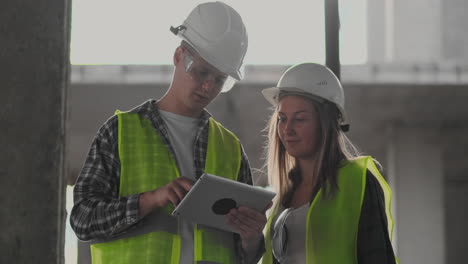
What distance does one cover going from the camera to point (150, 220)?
11.0 ft

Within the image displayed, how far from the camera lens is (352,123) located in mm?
16250

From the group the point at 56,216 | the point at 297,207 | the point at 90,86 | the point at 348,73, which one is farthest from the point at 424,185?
the point at 56,216

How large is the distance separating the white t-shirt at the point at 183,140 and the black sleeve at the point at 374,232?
86cm

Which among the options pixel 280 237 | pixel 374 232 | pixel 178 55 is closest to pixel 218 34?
pixel 178 55

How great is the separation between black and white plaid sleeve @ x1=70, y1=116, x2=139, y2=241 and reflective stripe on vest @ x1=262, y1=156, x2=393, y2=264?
1.00 m

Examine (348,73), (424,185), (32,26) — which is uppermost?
(348,73)

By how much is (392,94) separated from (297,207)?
1123 cm

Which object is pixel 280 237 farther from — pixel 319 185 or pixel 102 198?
pixel 102 198

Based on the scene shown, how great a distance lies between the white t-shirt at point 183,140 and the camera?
349 cm

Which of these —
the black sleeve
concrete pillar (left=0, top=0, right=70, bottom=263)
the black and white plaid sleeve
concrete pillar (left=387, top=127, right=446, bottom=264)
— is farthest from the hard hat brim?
concrete pillar (left=387, top=127, right=446, bottom=264)

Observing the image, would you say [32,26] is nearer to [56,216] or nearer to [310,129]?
[56,216]

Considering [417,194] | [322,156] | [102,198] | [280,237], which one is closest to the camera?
[102,198]

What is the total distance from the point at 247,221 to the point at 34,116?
3.43 feet

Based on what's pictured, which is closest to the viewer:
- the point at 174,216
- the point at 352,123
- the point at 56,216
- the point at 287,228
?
the point at 56,216
